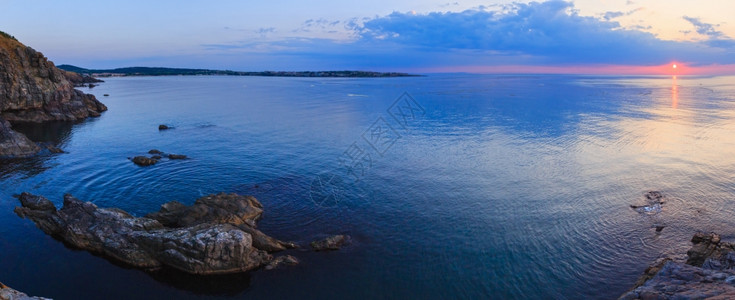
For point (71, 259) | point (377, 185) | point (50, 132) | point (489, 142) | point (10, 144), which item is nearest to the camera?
point (71, 259)

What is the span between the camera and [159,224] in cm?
3097

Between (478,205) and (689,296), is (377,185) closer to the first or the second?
(478,205)

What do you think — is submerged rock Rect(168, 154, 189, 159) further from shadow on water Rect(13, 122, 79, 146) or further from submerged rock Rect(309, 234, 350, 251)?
submerged rock Rect(309, 234, 350, 251)

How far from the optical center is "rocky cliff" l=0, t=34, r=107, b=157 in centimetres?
7712

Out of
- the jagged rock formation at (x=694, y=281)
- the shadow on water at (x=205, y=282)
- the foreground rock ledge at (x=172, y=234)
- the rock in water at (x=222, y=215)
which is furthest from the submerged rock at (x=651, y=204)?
the shadow on water at (x=205, y=282)

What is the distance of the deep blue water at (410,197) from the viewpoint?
86.4 ft

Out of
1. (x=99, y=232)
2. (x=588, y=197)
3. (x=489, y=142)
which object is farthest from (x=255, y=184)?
(x=489, y=142)

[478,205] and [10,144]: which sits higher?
[10,144]

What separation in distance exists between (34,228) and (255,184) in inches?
774

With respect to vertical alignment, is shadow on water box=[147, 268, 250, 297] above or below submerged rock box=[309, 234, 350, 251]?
below

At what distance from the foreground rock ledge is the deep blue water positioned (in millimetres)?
1023

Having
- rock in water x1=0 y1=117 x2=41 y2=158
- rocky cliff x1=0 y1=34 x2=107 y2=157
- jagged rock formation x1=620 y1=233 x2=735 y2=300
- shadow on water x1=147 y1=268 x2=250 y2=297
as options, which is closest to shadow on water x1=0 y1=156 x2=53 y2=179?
rock in water x1=0 y1=117 x2=41 y2=158

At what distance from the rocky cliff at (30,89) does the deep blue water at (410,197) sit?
698 cm

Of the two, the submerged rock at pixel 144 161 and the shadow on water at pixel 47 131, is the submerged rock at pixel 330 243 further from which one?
the shadow on water at pixel 47 131
